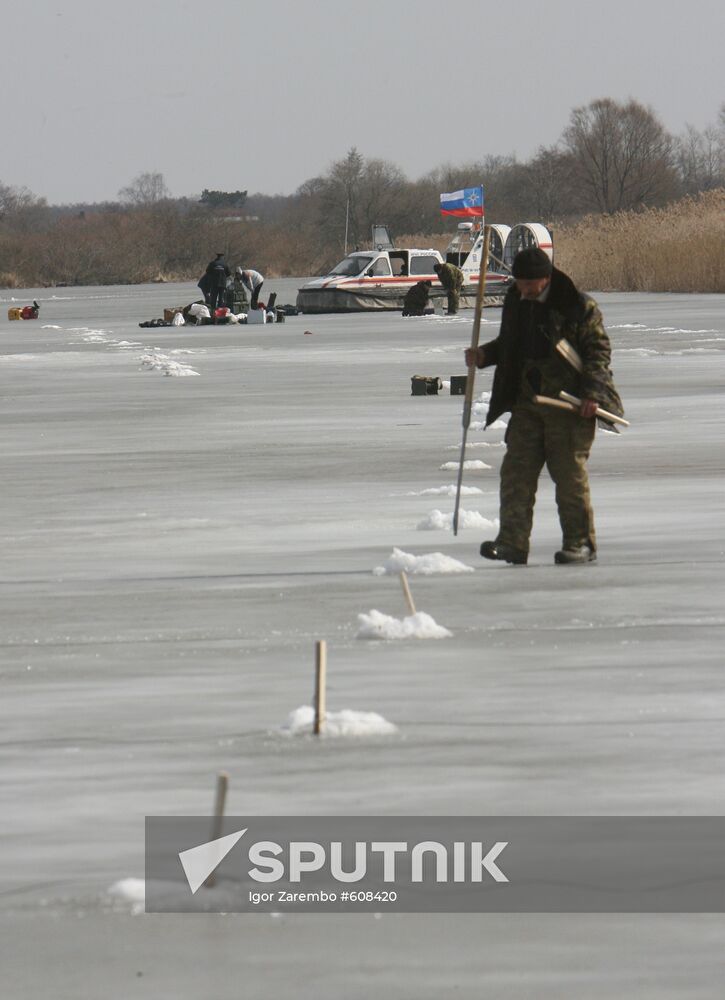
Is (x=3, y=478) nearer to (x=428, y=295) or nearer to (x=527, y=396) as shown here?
(x=527, y=396)

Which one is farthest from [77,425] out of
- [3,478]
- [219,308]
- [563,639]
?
[219,308]

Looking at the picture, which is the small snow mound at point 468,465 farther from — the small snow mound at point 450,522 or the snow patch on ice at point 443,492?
the small snow mound at point 450,522

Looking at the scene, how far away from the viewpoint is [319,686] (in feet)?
18.6

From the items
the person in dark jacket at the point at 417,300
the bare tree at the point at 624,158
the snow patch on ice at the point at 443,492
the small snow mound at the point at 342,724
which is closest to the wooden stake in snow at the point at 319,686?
the small snow mound at the point at 342,724

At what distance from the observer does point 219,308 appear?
4662 centimetres

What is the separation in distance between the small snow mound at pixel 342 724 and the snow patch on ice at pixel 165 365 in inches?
813

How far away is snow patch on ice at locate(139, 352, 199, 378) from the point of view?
2700 centimetres

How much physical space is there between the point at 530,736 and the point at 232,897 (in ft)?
5.55

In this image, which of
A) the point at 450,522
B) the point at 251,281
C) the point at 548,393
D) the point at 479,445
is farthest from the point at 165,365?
the point at 251,281

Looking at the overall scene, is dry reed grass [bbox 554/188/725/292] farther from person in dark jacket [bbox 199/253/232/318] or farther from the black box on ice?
the black box on ice

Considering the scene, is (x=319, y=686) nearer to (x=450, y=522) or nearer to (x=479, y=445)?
(x=450, y=522)

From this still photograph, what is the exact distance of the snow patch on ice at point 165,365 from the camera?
27000 millimetres

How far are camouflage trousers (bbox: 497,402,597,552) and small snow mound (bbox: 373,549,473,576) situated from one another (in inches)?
11.0

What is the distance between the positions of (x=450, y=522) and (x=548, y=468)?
1.58m
